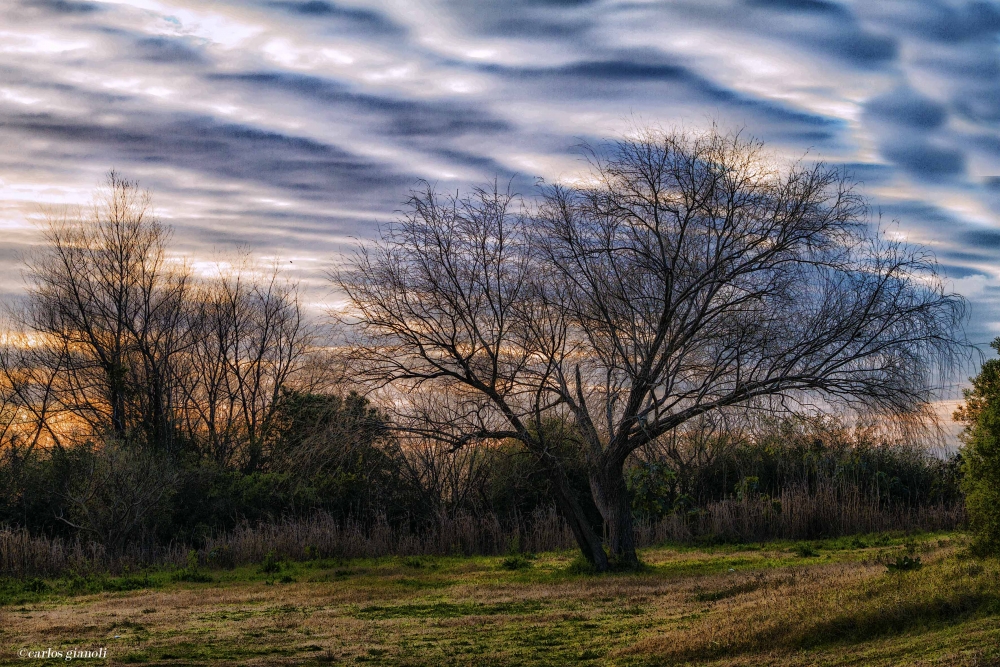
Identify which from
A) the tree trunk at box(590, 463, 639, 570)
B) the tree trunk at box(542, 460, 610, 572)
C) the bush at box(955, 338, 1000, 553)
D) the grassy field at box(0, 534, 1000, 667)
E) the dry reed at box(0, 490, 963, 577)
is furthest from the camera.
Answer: the dry reed at box(0, 490, 963, 577)

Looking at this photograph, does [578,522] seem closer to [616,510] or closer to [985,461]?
[616,510]

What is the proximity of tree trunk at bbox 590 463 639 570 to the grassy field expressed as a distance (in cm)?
54

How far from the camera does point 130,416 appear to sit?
32.9 metres

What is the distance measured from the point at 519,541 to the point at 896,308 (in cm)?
1085

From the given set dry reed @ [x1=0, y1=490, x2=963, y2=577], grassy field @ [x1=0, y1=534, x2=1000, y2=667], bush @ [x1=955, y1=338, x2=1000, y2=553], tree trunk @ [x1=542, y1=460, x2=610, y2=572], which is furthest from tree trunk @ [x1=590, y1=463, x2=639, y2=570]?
bush @ [x1=955, y1=338, x2=1000, y2=553]

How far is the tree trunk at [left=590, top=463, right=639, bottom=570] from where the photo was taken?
55.2ft

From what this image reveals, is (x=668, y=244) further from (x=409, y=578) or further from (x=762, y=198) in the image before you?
(x=409, y=578)

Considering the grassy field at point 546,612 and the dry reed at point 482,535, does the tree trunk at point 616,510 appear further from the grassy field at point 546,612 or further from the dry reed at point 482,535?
the dry reed at point 482,535

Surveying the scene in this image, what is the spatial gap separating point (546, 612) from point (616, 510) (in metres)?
5.21

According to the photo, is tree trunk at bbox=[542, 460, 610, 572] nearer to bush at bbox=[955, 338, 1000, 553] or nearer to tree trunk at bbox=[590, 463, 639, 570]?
tree trunk at bbox=[590, 463, 639, 570]

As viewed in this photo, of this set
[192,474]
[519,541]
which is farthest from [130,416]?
[519,541]

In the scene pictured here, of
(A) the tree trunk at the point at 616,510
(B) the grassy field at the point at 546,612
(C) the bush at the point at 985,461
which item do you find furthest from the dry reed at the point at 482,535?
(C) the bush at the point at 985,461

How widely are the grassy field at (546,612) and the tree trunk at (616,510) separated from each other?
0.54 meters

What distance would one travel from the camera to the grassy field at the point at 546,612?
833 cm
